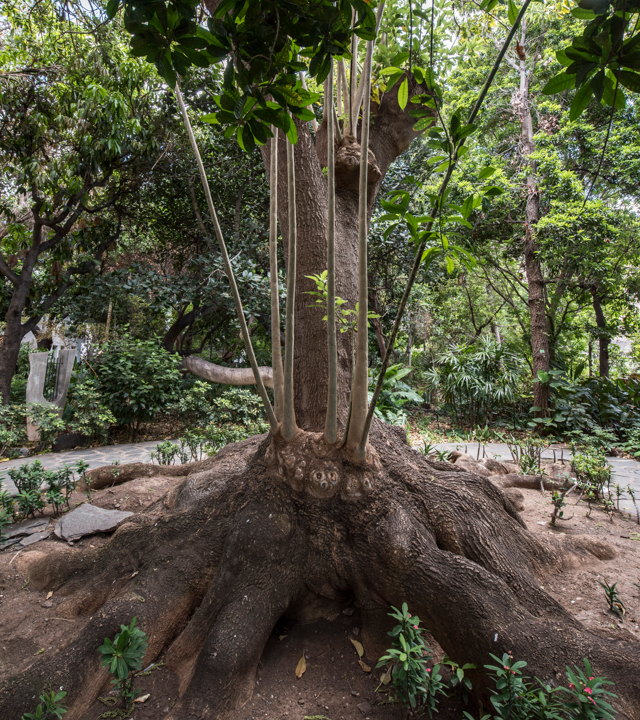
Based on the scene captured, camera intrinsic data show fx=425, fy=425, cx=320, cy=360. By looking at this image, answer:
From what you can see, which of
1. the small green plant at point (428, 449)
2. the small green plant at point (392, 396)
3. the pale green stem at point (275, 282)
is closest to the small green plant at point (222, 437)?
the small green plant at point (392, 396)

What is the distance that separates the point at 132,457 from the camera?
245 inches

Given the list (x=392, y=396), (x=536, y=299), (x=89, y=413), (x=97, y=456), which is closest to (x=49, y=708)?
(x=97, y=456)

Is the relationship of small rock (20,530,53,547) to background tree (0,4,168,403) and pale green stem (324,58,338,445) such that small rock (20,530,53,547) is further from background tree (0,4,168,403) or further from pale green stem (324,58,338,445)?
background tree (0,4,168,403)

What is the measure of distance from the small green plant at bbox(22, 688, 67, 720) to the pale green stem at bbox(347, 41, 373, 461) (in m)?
1.49

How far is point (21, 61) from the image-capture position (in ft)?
21.2

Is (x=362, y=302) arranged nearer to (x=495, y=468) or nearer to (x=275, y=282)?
(x=275, y=282)

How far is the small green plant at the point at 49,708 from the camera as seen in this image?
1.49 meters

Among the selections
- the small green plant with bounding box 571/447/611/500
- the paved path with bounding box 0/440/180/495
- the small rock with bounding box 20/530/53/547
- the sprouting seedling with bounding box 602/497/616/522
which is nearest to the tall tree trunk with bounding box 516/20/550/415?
the small green plant with bounding box 571/447/611/500

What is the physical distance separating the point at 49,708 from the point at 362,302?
6.20 ft

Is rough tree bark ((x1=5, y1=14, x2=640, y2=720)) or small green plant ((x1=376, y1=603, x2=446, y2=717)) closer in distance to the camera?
small green plant ((x1=376, y1=603, x2=446, y2=717))

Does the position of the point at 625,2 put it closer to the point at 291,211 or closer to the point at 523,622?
the point at 291,211

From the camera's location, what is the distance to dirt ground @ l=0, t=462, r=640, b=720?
5.67ft

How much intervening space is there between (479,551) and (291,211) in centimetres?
194

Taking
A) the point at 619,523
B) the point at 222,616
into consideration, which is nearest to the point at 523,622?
the point at 222,616
